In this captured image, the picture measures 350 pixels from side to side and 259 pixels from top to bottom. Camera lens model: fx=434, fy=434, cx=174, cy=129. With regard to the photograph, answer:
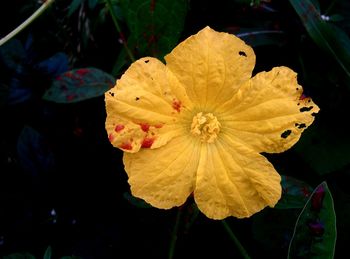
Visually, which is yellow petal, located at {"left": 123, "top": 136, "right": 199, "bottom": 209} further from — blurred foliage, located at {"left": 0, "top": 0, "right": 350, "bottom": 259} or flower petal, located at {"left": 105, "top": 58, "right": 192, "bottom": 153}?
blurred foliage, located at {"left": 0, "top": 0, "right": 350, "bottom": 259}

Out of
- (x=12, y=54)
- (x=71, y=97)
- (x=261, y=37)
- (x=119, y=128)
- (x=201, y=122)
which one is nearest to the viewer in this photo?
(x=119, y=128)

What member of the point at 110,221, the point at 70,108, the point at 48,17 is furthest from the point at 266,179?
the point at 48,17

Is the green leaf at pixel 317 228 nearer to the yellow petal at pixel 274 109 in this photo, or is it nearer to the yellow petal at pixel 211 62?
the yellow petal at pixel 274 109

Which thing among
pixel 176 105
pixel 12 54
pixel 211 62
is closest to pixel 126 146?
pixel 176 105

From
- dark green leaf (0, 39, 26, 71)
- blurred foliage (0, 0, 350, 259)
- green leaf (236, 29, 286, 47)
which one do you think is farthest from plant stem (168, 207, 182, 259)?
dark green leaf (0, 39, 26, 71)

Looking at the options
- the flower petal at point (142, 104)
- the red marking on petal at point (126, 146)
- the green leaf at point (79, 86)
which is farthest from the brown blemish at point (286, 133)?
the green leaf at point (79, 86)

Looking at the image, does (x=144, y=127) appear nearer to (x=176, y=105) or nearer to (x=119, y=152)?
(x=176, y=105)
